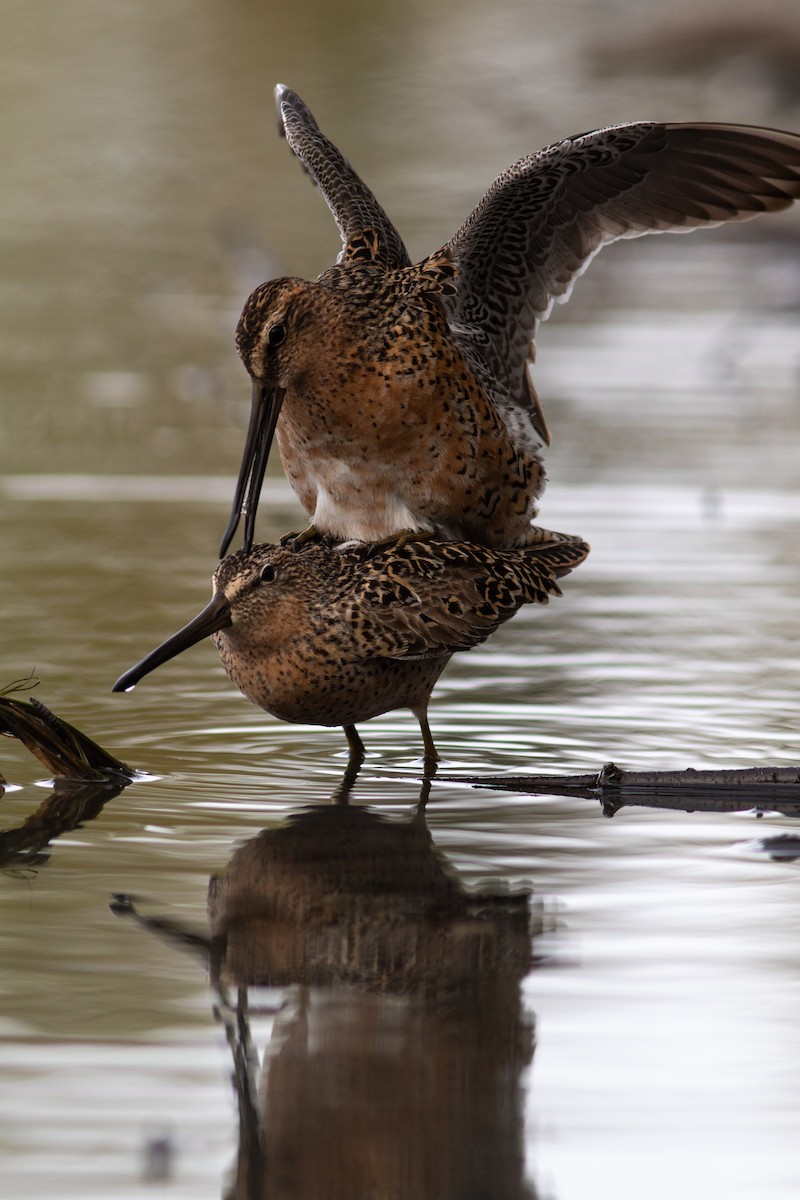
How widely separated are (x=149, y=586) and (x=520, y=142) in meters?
10.9

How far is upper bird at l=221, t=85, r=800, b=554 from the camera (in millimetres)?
5402

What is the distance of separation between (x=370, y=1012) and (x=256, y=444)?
219cm

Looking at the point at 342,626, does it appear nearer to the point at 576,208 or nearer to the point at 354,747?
the point at 354,747

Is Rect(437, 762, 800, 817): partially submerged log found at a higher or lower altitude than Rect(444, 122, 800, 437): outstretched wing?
lower

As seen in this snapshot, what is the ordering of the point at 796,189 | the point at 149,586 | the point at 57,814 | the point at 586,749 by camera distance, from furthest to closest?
the point at 149,586
the point at 796,189
the point at 586,749
the point at 57,814

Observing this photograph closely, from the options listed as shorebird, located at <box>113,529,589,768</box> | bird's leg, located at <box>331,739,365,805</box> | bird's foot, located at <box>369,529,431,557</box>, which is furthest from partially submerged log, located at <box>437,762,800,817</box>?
bird's foot, located at <box>369,529,431,557</box>

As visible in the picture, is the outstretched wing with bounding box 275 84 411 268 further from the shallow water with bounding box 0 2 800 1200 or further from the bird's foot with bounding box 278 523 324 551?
the shallow water with bounding box 0 2 800 1200

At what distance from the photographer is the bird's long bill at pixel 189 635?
5.22 m

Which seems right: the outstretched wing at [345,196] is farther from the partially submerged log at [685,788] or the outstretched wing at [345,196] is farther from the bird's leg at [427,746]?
the partially submerged log at [685,788]

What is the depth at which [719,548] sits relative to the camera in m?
8.34

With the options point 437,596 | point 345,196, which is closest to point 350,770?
point 437,596

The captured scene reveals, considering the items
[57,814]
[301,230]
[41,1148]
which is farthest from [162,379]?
[41,1148]

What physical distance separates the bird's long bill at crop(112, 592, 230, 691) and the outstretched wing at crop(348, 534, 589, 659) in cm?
33

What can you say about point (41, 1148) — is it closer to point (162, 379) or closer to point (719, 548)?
point (719, 548)
